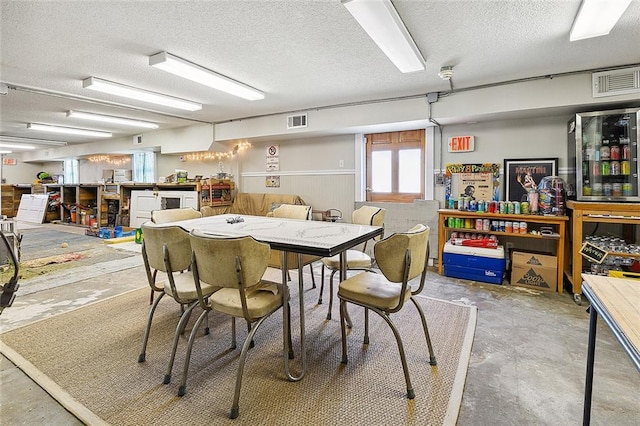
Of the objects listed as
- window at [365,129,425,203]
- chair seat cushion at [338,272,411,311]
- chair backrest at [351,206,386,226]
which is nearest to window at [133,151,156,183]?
window at [365,129,425,203]

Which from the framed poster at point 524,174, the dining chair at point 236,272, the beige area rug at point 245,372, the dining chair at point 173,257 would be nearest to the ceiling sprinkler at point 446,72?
the framed poster at point 524,174

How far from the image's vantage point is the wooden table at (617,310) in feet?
3.21

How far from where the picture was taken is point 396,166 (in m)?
5.18

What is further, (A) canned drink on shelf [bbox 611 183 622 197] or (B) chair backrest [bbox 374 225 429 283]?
(A) canned drink on shelf [bbox 611 183 622 197]

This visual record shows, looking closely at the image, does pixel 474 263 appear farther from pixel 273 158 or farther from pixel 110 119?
pixel 110 119

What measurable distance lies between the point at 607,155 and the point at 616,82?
74 cm

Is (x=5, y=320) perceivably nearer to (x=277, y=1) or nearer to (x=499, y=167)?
(x=277, y=1)

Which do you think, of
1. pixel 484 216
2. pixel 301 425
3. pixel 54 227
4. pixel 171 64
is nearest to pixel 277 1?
pixel 171 64

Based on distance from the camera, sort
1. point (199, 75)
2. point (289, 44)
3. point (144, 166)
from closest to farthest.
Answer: point (289, 44), point (199, 75), point (144, 166)

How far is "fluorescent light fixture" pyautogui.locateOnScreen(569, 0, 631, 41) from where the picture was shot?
2111 mm

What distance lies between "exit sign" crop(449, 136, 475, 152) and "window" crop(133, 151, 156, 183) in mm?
7488

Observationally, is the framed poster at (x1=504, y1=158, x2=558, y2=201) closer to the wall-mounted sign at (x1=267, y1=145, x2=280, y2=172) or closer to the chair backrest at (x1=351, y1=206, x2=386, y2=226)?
the chair backrest at (x1=351, y1=206, x2=386, y2=226)

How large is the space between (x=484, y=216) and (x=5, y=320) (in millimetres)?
5057

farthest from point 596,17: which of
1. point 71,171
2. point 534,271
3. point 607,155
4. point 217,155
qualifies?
point 71,171
